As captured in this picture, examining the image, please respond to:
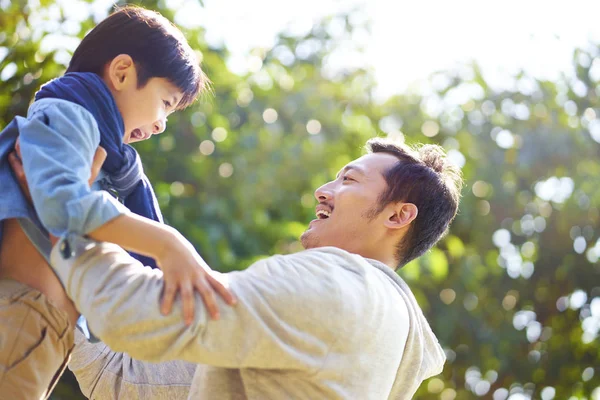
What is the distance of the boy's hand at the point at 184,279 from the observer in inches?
71.4

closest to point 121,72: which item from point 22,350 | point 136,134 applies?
point 136,134

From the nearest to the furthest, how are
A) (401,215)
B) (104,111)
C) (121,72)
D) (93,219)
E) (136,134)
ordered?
(93,219)
(104,111)
(121,72)
(136,134)
(401,215)

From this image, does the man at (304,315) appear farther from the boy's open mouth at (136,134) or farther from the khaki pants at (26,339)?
the boy's open mouth at (136,134)

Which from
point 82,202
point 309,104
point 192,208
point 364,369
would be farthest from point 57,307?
point 309,104

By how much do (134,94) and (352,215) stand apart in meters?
0.66

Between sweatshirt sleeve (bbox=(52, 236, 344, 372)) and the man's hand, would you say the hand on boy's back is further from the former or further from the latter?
the man's hand

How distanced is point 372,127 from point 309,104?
795 mm

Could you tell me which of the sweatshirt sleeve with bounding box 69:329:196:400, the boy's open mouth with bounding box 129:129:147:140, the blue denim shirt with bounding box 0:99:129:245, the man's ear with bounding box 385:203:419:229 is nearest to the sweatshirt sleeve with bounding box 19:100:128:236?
the blue denim shirt with bounding box 0:99:129:245

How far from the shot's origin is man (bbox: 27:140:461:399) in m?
1.81

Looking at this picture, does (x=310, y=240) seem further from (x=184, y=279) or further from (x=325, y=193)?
(x=184, y=279)

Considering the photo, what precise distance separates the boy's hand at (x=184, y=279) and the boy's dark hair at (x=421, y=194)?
2.62ft

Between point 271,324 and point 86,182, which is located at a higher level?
point 86,182

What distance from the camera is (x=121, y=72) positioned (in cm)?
225

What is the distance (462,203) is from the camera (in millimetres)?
7121
